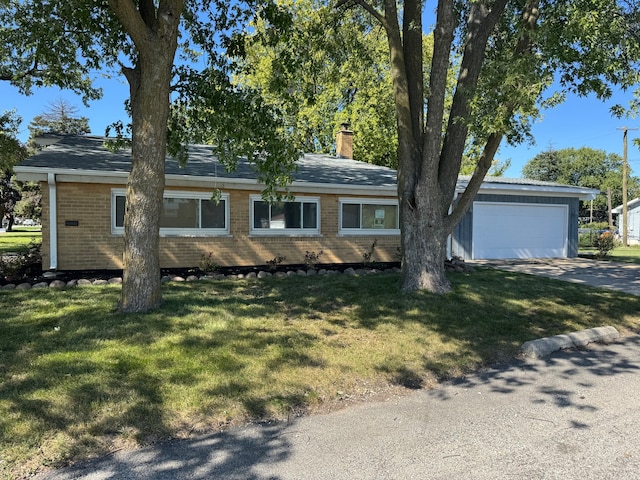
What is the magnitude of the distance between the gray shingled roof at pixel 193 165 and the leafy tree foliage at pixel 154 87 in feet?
6.13

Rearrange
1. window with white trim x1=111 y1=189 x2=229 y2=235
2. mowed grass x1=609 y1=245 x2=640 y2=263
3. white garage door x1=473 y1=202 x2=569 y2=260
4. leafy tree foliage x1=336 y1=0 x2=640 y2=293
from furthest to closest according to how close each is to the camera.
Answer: mowed grass x1=609 y1=245 x2=640 y2=263, white garage door x1=473 y1=202 x2=569 y2=260, window with white trim x1=111 y1=189 x2=229 y2=235, leafy tree foliage x1=336 y1=0 x2=640 y2=293

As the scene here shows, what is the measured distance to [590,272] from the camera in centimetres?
1308

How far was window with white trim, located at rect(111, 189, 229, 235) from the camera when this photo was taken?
37.4 ft

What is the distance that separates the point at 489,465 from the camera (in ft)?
10.2

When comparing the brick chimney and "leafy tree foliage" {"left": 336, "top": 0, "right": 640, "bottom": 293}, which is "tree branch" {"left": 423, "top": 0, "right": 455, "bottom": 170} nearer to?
"leafy tree foliage" {"left": 336, "top": 0, "right": 640, "bottom": 293}

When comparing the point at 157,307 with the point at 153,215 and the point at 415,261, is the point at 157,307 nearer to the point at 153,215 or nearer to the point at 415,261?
the point at 153,215

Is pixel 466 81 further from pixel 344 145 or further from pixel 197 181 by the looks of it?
pixel 344 145

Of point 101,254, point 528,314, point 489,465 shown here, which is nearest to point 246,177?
point 101,254

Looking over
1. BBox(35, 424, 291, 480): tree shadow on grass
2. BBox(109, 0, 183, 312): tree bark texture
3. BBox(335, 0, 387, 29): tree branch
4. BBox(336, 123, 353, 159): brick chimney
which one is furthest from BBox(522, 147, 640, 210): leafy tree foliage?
BBox(35, 424, 291, 480): tree shadow on grass

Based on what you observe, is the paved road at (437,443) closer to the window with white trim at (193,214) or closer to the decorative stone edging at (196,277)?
the decorative stone edging at (196,277)

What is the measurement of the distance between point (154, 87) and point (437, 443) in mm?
5741

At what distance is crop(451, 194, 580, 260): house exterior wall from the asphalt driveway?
146 centimetres

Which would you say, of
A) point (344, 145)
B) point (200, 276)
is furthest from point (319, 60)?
point (344, 145)

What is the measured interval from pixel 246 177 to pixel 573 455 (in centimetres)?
995
